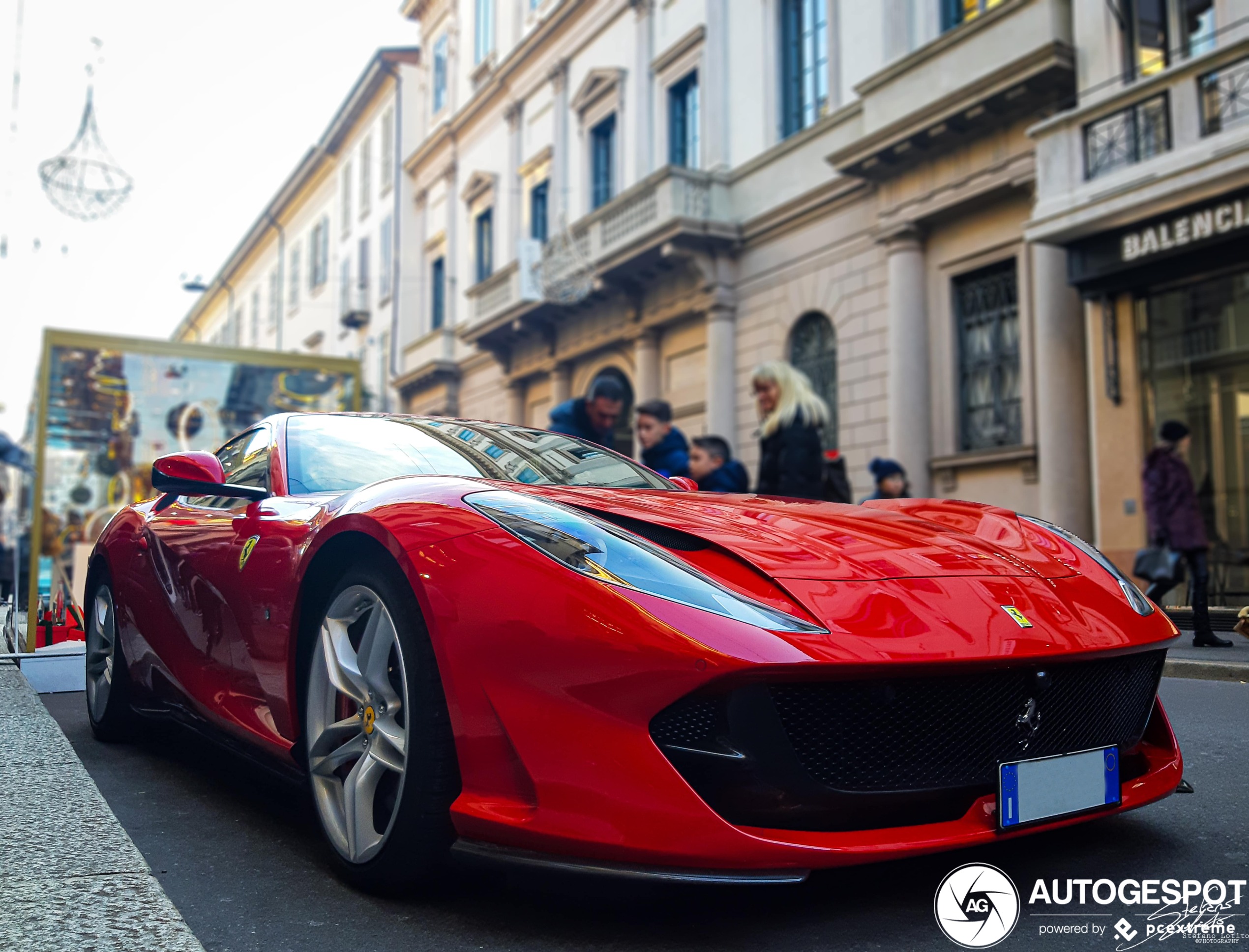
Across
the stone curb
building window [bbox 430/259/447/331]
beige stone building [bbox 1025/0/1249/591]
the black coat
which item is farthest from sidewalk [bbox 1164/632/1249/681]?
building window [bbox 430/259/447/331]

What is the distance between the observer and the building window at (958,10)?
13.2 meters

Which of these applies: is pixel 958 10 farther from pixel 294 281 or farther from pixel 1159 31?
pixel 294 281

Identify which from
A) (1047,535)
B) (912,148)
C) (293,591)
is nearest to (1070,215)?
(912,148)

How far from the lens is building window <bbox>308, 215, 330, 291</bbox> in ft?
127

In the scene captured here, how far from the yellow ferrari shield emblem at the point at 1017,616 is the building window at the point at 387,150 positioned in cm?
3156

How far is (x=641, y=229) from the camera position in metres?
18.0

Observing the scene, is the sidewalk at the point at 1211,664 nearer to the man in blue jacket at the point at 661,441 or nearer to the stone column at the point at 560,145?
the man in blue jacket at the point at 661,441

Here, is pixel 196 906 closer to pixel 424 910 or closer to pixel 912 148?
pixel 424 910

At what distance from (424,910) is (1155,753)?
1678 millimetres

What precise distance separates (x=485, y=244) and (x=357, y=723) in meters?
25.1

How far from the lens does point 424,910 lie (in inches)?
93.0
